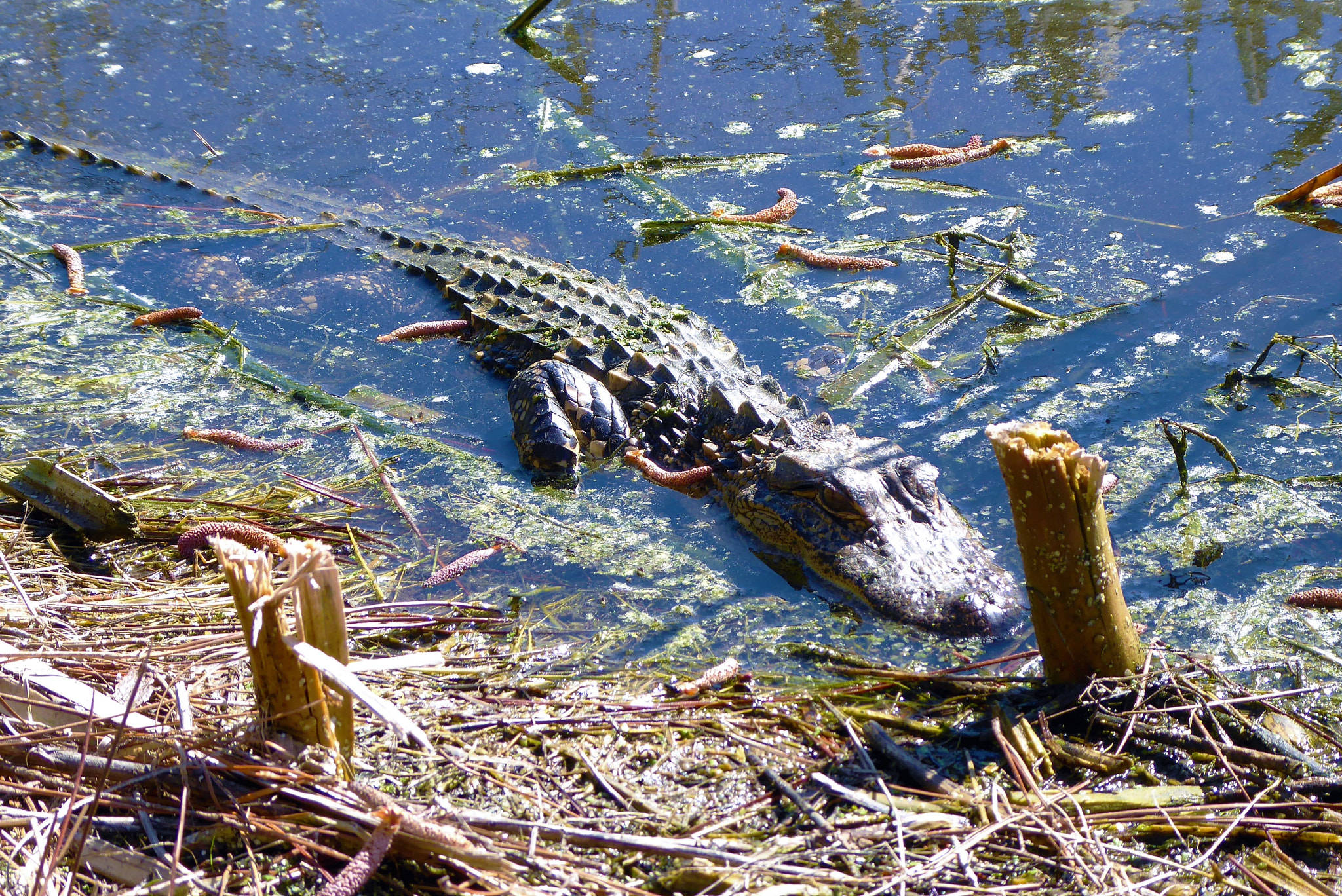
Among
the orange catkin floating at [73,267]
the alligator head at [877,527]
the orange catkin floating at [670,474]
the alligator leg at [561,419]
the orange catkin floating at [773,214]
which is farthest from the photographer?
the orange catkin floating at [773,214]

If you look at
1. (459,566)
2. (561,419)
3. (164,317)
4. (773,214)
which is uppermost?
(773,214)

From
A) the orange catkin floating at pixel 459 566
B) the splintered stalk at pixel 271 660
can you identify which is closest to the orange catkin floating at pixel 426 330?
the orange catkin floating at pixel 459 566

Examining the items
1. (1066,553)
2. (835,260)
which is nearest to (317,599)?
(1066,553)

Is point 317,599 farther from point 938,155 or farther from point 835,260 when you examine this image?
point 938,155

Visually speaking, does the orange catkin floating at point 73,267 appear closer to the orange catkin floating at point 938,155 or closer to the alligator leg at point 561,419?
the alligator leg at point 561,419

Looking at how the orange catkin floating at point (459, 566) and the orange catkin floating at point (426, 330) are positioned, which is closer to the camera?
the orange catkin floating at point (459, 566)

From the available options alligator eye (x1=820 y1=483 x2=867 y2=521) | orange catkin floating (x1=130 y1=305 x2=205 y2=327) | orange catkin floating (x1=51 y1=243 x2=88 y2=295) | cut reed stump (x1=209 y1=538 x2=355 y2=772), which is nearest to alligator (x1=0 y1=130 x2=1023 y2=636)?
alligator eye (x1=820 y1=483 x2=867 y2=521)
